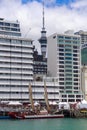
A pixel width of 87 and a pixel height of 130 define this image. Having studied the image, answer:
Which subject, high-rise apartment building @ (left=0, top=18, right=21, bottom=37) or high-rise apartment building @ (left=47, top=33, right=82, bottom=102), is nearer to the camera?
high-rise apartment building @ (left=47, top=33, right=82, bottom=102)

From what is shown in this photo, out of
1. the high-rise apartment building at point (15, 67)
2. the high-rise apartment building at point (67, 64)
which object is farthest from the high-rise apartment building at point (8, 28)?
the high-rise apartment building at point (15, 67)

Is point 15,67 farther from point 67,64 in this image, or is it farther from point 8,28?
point 8,28

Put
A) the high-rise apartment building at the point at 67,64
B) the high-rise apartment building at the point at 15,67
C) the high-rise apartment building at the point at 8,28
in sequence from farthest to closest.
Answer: the high-rise apartment building at the point at 8,28
the high-rise apartment building at the point at 67,64
the high-rise apartment building at the point at 15,67

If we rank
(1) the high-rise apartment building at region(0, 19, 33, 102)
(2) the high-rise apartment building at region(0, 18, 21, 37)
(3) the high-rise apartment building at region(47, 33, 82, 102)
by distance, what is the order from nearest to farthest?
(1) the high-rise apartment building at region(0, 19, 33, 102) < (3) the high-rise apartment building at region(47, 33, 82, 102) < (2) the high-rise apartment building at region(0, 18, 21, 37)

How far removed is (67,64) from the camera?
6688 inches

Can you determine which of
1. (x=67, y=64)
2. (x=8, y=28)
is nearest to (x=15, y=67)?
(x=67, y=64)

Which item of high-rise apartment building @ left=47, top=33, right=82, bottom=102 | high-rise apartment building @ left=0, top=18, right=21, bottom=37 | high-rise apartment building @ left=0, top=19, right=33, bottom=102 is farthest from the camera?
high-rise apartment building @ left=0, top=18, right=21, bottom=37

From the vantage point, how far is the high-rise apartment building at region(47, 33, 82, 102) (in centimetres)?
16850

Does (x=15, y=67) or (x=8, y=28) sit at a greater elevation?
(x=8, y=28)

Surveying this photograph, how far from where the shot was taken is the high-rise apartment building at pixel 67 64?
168 m

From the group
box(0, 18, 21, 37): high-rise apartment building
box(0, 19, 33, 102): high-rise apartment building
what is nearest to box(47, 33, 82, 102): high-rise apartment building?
box(0, 19, 33, 102): high-rise apartment building

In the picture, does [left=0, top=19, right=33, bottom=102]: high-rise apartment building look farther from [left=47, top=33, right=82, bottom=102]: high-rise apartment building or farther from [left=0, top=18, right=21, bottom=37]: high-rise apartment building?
[left=0, top=18, right=21, bottom=37]: high-rise apartment building

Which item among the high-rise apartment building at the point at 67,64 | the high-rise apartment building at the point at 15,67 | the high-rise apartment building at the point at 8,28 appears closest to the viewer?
the high-rise apartment building at the point at 15,67

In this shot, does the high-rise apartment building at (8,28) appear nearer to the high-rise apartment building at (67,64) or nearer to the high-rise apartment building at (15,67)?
A: the high-rise apartment building at (67,64)
